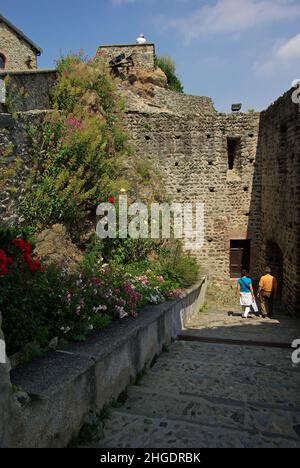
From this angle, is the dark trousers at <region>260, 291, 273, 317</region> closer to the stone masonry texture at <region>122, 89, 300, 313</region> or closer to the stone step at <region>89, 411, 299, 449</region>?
the stone masonry texture at <region>122, 89, 300, 313</region>

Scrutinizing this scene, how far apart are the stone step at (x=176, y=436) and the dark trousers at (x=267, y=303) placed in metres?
5.94

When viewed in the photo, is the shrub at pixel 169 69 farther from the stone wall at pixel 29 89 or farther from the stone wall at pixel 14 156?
the stone wall at pixel 14 156

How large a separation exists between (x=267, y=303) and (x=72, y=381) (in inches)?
276

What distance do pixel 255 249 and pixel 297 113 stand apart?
4.85 metres

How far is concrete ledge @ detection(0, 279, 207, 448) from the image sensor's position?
2381 millimetres

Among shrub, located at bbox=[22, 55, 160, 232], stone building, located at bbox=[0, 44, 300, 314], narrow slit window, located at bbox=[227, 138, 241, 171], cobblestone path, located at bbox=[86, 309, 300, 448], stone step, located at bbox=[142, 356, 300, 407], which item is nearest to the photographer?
cobblestone path, located at bbox=[86, 309, 300, 448]

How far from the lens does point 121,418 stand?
10.6 feet

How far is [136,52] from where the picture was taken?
56.6 ft

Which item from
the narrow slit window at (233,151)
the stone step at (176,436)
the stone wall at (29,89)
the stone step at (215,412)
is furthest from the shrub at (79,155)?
the stone step at (176,436)

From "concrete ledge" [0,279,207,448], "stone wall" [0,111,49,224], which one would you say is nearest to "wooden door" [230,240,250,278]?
"stone wall" [0,111,49,224]

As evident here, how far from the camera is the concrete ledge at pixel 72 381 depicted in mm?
2381

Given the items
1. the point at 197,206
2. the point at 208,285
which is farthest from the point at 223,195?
the point at 208,285

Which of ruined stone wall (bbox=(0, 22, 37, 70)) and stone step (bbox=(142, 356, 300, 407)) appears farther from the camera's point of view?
ruined stone wall (bbox=(0, 22, 37, 70))

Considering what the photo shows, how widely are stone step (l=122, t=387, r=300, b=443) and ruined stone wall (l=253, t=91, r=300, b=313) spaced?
5.26 metres
